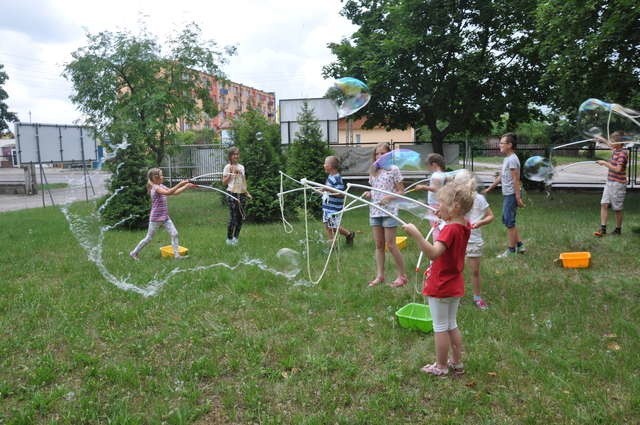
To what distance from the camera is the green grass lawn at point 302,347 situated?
144 inches

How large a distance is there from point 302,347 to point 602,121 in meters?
5.53

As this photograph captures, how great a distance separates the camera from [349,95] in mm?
8070

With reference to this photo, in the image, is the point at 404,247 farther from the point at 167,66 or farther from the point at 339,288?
the point at 167,66

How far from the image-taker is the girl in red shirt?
3.73 m

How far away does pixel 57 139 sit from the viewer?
21.2m

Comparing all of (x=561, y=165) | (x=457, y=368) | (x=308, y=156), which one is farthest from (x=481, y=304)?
(x=561, y=165)

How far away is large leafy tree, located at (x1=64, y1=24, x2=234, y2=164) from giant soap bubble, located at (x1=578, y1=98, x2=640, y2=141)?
417 inches

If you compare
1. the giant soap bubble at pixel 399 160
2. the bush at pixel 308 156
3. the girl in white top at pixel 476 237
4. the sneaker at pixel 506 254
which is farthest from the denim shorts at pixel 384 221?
the bush at pixel 308 156

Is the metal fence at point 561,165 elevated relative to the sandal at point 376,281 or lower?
elevated

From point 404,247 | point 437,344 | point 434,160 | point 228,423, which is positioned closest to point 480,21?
point 404,247

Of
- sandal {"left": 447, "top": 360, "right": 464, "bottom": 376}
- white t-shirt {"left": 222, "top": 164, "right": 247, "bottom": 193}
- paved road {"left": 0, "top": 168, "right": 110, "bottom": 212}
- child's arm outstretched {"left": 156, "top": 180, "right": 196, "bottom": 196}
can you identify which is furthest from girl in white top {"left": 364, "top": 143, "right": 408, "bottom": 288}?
paved road {"left": 0, "top": 168, "right": 110, "bottom": 212}

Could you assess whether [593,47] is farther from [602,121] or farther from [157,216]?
[157,216]

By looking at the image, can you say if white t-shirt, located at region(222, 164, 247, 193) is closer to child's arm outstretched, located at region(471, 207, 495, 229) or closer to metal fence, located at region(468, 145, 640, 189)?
child's arm outstretched, located at region(471, 207, 495, 229)

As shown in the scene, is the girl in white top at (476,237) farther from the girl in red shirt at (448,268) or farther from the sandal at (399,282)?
the girl in red shirt at (448,268)
